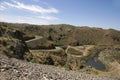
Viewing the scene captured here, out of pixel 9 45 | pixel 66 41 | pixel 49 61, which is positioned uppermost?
pixel 9 45

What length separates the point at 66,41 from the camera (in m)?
190

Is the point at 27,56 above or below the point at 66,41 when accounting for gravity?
above

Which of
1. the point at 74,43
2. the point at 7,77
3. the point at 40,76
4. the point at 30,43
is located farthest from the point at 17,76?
the point at 74,43

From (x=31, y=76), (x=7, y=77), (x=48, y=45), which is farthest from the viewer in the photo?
(x=48, y=45)

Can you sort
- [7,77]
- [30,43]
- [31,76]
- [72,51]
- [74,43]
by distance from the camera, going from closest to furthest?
[7,77], [31,76], [30,43], [72,51], [74,43]

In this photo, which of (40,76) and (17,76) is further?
(40,76)

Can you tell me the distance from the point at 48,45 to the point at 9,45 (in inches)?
2218

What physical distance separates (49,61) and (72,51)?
8102cm

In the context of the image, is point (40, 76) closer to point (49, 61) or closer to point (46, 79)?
point (46, 79)

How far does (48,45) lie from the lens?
9700 cm

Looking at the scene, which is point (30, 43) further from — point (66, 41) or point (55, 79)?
point (66, 41)

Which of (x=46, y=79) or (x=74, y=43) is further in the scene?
(x=74, y=43)

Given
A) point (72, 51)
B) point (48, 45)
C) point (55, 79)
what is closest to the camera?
point (55, 79)

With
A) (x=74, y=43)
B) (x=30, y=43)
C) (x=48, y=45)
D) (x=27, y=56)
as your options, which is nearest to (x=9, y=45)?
(x=27, y=56)
